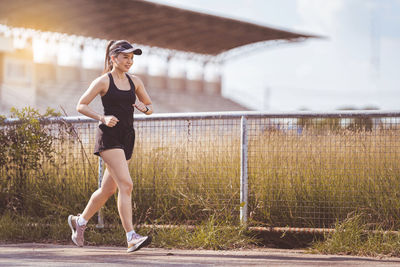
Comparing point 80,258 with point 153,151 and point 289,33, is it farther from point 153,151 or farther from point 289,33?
point 289,33

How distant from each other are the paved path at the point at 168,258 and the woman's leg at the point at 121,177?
0.40m

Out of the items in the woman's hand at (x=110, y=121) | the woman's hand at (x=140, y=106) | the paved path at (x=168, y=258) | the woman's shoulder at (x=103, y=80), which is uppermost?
the woman's shoulder at (x=103, y=80)

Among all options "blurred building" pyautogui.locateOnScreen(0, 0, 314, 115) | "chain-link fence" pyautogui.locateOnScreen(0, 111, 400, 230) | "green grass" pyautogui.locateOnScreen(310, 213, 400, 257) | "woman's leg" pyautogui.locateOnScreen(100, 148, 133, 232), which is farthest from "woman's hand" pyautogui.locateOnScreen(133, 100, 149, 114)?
"blurred building" pyautogui.locateOnScreen(0, 0, 314, 115)

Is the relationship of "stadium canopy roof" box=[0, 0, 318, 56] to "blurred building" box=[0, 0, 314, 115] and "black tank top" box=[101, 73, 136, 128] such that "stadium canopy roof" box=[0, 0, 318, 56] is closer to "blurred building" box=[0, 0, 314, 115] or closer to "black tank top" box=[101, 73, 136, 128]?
"blurred building" box=[0, 0, 314, 115]

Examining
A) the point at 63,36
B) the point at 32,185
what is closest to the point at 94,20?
the point at 63,36

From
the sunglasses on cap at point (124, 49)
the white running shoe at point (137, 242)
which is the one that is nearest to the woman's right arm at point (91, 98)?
the sunglasses on cap at point (124, 49)

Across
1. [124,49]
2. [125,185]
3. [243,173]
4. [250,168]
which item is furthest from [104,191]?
[250,168]

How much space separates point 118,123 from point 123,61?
604mm

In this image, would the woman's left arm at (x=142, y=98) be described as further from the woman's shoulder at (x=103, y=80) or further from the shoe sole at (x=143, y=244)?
the shoe sole at (x=143, y=244)

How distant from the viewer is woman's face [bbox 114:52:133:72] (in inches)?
227

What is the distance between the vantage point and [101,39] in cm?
4234

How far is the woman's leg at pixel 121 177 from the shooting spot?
18.5 ft

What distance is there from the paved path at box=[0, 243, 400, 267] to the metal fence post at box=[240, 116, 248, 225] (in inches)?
21.0

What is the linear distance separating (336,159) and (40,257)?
131 inches
